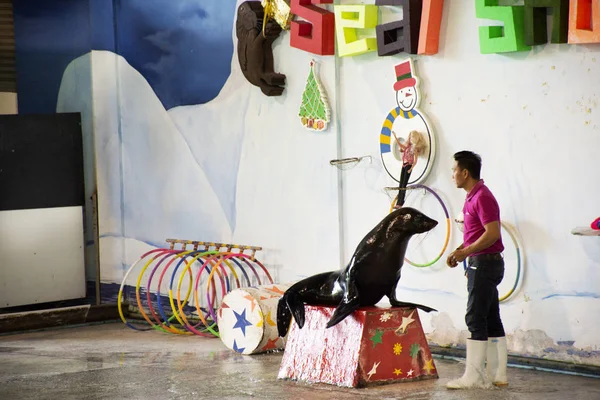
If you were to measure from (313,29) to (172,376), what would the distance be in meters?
2.97

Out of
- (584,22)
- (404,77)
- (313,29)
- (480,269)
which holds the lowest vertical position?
(480,269)

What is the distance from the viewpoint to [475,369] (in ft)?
20.2

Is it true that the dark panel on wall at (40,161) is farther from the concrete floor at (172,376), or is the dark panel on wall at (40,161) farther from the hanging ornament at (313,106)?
the hanging ornament at (313,106)

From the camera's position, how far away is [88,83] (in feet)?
33.6

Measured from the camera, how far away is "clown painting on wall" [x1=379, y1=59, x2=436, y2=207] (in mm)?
7348

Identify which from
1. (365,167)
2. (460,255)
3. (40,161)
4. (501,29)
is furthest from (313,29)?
(40,161)

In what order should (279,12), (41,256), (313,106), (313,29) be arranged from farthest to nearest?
1. (41,256)
2. (279,12)
3. (313,106)
4. (313,29)

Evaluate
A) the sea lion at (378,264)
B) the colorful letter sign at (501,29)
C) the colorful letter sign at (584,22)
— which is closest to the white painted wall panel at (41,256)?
the sea lion at (378,264)

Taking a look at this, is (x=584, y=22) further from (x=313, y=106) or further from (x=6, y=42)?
(x=6, y=42)

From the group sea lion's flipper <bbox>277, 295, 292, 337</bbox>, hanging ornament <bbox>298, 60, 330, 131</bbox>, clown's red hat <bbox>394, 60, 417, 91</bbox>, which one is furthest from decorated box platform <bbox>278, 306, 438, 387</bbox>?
hanging ornament <bbox>298, 60, 330, 131</bbox>

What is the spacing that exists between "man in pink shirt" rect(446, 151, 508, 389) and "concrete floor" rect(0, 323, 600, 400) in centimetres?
16

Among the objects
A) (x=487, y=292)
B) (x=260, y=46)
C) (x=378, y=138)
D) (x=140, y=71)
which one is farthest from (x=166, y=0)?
(x=487, y=292)

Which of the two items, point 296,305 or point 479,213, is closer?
point 479,213

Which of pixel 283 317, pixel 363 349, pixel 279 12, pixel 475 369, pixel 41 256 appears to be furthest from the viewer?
pixel 41 256
